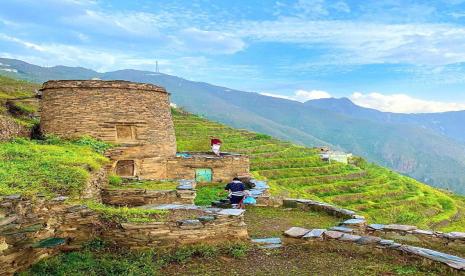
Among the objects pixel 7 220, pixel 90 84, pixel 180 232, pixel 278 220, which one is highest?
pixel 90 84

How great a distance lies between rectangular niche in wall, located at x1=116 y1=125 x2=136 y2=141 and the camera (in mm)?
15625

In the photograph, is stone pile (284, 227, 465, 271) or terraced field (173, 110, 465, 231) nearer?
stone pile (284, 227, 465, 271)

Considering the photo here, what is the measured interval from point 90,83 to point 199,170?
19.1 feet

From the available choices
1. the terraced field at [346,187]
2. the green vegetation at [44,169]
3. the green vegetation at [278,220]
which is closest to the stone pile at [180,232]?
the green vegetation at [278,220]

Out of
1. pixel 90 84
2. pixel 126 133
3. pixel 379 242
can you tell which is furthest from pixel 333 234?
pixel 90 84

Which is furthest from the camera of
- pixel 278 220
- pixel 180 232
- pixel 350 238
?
pixel 278 220

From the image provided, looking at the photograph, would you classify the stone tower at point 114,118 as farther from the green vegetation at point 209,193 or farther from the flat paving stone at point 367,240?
the flat paving stone at point 367,240

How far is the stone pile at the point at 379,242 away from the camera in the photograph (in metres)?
7.35

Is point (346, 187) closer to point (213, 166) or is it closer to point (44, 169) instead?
point (213, 166)

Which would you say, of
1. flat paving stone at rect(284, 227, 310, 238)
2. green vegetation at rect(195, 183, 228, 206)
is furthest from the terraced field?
flat paving stone at rect(284, 227, 310, 238)

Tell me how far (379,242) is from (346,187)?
28.2m

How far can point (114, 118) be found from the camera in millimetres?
15359

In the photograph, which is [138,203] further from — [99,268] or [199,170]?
[199,170]

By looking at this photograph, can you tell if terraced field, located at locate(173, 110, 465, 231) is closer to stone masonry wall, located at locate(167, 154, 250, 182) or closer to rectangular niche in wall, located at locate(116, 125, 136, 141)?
stone masonry wall, located at locate(167, 154, 250, 182)
